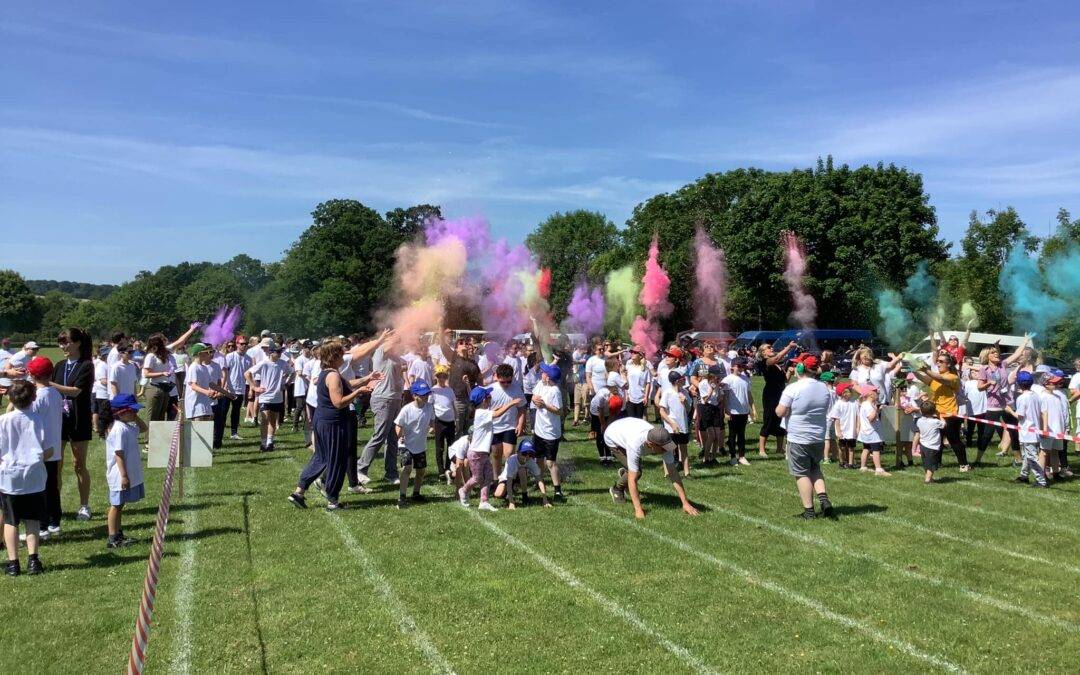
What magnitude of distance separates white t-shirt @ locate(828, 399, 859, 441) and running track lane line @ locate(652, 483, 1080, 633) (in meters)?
4.13

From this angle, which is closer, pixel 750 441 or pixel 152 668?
pixel 152 668

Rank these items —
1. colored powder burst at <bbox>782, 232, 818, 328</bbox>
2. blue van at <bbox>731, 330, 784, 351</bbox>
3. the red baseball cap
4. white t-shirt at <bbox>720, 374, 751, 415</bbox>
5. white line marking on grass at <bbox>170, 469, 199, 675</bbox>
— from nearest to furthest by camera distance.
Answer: white line marking on grass at <bbox>170, 469, 199, 675</bbox> → the red baseball cap → white t-shirt at <bbox>720, 374, 751, 415</bbox> → colored powder burst at <bbox>782, 232, 818, 328</bbox> → blue van at <bbox>731, 330, 784, 351</bbox>

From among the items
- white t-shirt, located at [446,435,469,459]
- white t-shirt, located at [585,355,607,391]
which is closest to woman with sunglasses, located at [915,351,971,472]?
white t-shirt, located at [585,355,607,391]

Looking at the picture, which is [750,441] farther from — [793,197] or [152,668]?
[793,197]

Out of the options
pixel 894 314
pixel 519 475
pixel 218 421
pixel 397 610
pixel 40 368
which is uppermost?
pixel 894 314

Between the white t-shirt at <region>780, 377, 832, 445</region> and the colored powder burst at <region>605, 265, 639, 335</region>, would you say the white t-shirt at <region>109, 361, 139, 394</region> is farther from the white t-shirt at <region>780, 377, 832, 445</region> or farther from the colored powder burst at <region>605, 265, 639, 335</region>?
the colored powder burst at <region>605, 265, 639, 335</region>

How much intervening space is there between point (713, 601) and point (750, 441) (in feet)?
34.0

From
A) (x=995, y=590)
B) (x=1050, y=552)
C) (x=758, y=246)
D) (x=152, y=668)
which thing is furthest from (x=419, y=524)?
(x=758, y=246)

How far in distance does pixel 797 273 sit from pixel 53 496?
4462 cm

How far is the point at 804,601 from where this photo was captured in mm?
6348

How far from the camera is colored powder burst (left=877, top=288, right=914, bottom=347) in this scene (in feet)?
148

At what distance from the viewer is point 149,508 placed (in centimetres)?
966

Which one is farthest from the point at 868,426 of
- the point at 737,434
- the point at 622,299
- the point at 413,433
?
the point at 622,299

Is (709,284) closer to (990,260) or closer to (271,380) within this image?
(990,260)
